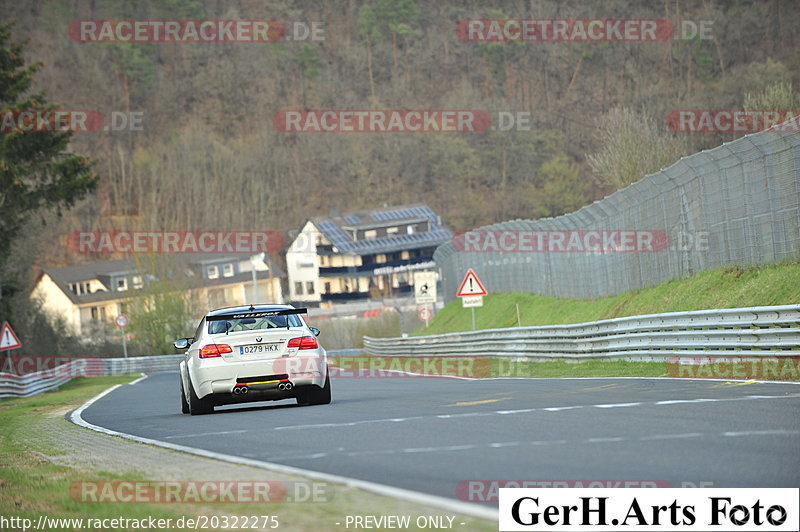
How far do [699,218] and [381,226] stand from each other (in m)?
99.1

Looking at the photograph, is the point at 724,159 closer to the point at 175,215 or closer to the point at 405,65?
the point at 175,215

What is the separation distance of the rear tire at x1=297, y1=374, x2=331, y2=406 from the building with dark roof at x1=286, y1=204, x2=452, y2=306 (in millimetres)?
104004

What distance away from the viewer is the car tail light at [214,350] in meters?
16.1

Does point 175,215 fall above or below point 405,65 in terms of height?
below

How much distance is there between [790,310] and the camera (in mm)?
16828

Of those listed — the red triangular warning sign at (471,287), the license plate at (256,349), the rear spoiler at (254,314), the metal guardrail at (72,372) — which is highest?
the red triangular warning sign at (471,287)

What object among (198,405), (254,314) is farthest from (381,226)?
(198,405)

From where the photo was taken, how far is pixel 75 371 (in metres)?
57.7

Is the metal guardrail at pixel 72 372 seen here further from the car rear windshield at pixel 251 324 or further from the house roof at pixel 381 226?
the house roof at pixel 381 226

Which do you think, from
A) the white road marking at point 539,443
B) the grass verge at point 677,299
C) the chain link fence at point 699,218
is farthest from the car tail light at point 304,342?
the chain link fence at point 699,218

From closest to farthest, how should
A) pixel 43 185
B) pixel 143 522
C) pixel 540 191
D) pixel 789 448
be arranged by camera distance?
pixel 143 522 → pixel 789 448 → pixel 43 185 → pixel 540 191

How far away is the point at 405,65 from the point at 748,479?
14369 centimetres

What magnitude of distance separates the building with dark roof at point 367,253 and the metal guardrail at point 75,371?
50980mm

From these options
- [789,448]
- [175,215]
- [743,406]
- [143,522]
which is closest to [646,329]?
[743,406]
